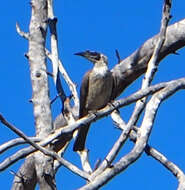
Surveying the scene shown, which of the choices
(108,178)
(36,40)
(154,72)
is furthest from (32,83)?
(108,178)

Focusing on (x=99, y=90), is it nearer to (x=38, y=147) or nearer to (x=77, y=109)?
(x=77, y=109)

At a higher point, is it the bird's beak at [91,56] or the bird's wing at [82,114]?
the bird's beak at [91,56]

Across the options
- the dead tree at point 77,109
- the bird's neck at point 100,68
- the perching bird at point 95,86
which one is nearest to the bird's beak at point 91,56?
the perching bird at point 95,86

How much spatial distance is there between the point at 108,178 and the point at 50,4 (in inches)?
122

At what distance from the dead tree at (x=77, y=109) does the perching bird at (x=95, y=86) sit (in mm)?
101

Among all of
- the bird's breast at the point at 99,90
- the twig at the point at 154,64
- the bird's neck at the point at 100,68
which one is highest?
the bird's neck at the point at 100,68

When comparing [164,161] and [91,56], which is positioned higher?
[91,56]

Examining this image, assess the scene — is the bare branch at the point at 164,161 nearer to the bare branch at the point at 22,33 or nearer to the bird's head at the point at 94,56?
the bare branch at the point at 22,33

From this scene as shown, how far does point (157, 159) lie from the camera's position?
596cm

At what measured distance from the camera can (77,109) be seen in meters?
8.25

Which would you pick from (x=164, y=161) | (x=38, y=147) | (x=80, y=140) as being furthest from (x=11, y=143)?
(x=80, y=140)

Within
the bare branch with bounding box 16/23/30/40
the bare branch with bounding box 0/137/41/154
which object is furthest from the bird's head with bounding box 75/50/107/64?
the bare branch with bounding box 0/137/41/154

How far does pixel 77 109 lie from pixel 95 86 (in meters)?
0.74

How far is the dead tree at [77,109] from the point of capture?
17.6ft
